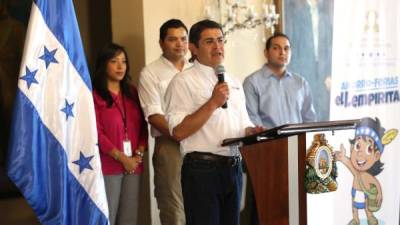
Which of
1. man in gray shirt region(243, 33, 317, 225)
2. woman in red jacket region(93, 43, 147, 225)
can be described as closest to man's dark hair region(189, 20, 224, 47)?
woman in red jacket region(93, 43, 147, 225)

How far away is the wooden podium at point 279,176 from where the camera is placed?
77.0 inches

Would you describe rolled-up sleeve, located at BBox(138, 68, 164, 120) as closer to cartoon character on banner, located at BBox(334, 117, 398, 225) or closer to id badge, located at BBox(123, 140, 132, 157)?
id badge, located at BBox(123, 140, 132, 157)

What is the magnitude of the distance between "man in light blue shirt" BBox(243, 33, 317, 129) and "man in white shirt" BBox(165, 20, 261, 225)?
34.6 inches

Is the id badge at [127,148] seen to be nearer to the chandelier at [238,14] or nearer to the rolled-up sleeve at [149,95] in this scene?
the rolled-up sleeve at [149,95]

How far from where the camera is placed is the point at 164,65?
10.3 ft

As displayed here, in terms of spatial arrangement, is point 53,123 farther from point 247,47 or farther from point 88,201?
point 247,47

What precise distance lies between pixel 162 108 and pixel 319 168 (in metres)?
1.25

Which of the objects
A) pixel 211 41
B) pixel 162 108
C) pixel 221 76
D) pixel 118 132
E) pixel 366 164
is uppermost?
pixel 211 41

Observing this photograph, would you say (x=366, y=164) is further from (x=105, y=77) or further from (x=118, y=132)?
(x=105, y=77)

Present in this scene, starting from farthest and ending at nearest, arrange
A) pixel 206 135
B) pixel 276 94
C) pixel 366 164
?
pixel 366 164, pixel 276 94, pixel 206 135

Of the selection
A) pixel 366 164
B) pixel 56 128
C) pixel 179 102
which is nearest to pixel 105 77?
pixel 56 128

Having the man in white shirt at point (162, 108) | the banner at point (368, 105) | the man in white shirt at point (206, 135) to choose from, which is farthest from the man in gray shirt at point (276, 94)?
the man in white shirt at point (206, 135)

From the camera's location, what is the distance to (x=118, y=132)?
289 centimetres

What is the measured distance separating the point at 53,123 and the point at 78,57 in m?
0.33
